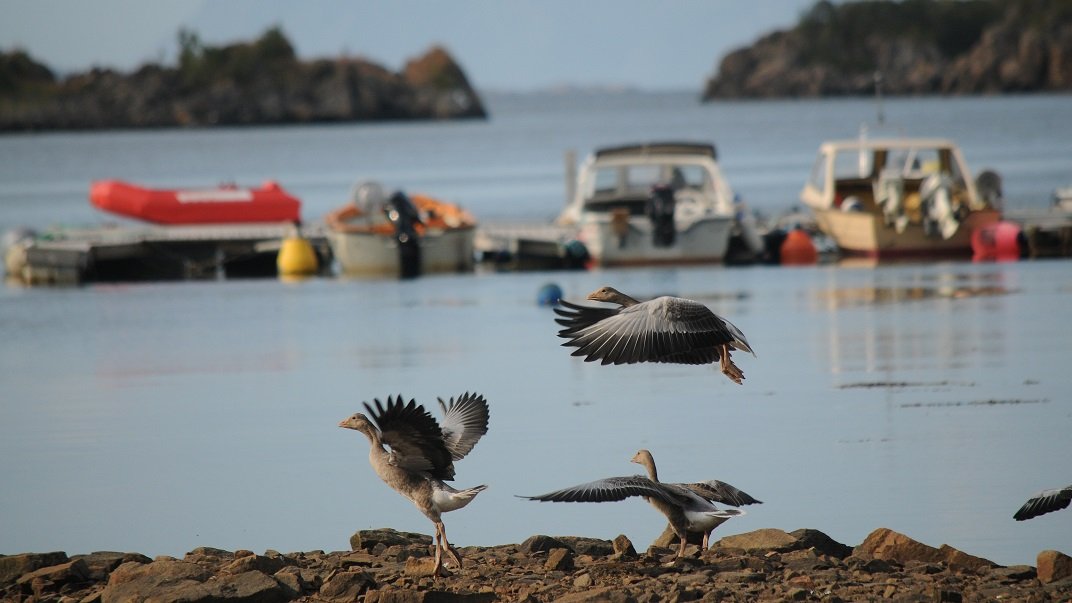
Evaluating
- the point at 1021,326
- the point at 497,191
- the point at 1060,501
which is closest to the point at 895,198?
the point at 1021,326

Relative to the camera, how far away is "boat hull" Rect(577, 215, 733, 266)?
2967cm

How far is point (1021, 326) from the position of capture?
68.7 ft

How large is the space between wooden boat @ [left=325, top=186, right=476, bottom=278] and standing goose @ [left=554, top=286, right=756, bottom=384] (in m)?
20.8

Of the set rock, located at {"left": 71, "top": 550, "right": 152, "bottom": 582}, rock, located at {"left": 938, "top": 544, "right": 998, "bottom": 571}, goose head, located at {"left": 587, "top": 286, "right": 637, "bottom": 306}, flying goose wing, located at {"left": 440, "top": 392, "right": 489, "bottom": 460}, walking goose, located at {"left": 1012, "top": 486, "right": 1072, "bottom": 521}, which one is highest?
goose head, located at {"left": 587, "top": 286, "right": 637, "bottom": 306}

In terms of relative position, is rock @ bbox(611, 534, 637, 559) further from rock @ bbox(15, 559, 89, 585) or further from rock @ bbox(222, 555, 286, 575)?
rock @ bbox(15, 559, 89, 585)

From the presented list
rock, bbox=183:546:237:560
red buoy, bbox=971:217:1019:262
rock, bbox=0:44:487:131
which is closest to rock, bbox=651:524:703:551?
rock, bbox=183:546:237:560

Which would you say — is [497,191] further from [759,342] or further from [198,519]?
[198,519]

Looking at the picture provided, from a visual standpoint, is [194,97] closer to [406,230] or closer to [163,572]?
[406,230]

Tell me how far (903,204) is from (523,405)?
16849 millimetres

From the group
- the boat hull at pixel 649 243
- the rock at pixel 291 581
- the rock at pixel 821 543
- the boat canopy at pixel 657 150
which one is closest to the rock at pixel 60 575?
the rock at pixel 291 581

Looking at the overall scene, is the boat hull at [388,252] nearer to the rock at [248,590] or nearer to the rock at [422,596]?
the rock at [248,590]

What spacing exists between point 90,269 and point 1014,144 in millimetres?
65540

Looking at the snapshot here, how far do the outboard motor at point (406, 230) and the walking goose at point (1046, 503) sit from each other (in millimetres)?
21722

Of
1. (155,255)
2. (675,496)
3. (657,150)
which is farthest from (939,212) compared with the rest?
(675,496)
